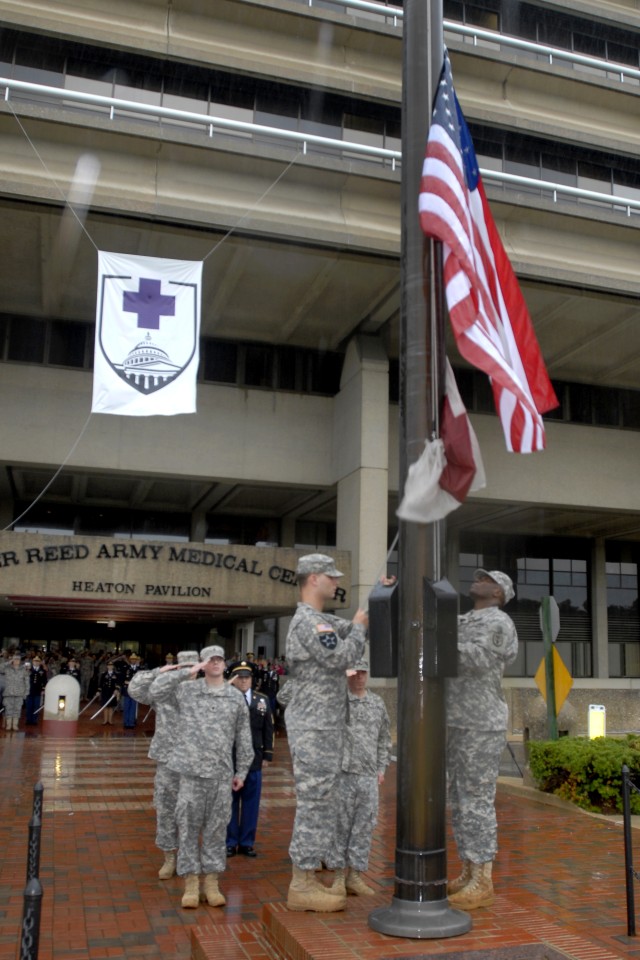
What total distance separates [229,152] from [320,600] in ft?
48.4

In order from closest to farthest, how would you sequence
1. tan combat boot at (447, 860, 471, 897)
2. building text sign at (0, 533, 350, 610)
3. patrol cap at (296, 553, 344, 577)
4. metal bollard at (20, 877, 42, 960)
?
metal bollard at (20, 877, 42, 960) → tan combat boot at (447, 860, 471, 897) → patrol cap at (296, 553, 344, 577) → building text sign at (0, 533, 350, 610)

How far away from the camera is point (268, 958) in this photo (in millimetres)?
5098

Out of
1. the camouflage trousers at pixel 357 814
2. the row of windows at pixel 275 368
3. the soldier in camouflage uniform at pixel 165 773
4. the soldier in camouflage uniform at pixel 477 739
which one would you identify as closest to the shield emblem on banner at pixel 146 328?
the soldier in camouflage uniform at pixel 165 773

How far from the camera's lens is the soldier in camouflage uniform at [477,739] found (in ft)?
18.9

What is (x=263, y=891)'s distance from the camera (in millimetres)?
7336

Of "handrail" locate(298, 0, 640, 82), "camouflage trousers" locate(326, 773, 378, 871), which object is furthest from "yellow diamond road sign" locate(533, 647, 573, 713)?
"handrail" locate(298, 0, 640, 82)

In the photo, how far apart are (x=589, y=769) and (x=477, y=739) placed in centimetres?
635

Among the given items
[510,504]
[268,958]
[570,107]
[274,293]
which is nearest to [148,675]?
[268,958]

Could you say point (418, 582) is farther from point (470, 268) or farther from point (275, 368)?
point (275, 368)

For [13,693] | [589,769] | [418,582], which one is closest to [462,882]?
[418,582]

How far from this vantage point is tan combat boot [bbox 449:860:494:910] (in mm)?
5480

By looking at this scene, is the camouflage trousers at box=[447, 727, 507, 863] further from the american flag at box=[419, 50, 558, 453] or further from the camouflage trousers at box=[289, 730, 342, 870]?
the american flag at box=[419, 50, 558, 453]

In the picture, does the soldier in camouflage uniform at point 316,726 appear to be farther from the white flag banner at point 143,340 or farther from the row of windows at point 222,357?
the row of windows at point 222,357

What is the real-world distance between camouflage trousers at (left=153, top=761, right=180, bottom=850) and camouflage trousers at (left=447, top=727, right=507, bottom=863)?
2959 millimetres
